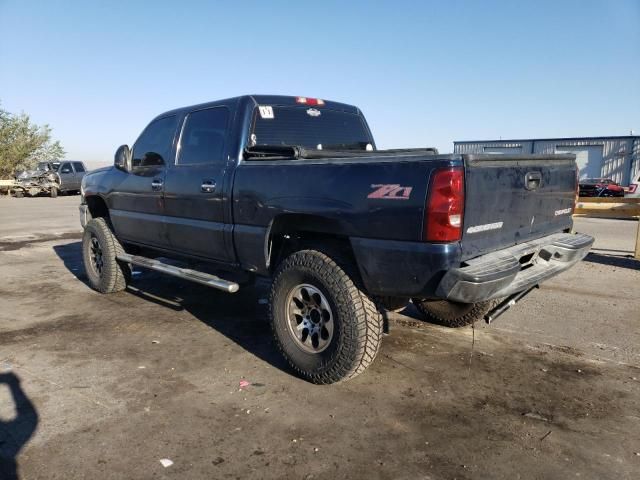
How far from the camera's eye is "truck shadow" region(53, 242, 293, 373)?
4.50m

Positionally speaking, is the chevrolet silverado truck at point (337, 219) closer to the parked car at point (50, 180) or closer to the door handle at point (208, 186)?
the door handle at point (208, 186)

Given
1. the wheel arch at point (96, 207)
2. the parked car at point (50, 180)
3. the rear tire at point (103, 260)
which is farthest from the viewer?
the parked car at point (50, 180)

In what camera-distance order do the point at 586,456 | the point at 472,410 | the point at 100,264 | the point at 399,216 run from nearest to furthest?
1. the point at 586,456
2. the point at 399,216
3. the point at 472,410
4. the point at 100,264

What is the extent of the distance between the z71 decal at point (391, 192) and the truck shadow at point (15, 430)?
8.13 ft

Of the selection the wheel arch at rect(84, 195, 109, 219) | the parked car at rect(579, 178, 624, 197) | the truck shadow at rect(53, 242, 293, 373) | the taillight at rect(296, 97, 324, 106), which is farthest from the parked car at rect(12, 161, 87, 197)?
the parked car at rect(579, 178, 624, 197)

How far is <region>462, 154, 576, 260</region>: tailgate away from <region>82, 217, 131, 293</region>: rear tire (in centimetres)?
445

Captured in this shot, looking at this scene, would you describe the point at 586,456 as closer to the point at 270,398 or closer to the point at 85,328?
the point at 270,398

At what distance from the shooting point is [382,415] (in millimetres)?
3201

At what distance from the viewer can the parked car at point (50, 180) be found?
25141 millimetres

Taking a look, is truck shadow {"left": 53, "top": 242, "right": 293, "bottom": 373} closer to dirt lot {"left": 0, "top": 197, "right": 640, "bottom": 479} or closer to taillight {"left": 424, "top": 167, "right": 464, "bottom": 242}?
dirt lot {"left": 0, "top": 197, "right": 640, "bottom": 479}

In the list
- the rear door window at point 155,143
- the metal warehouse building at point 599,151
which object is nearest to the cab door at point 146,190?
the rear door window at point 155,143

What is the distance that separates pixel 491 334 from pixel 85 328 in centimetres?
391

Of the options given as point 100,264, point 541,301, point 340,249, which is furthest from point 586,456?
point 100,264

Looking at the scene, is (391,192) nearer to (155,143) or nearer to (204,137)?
(204,137)
